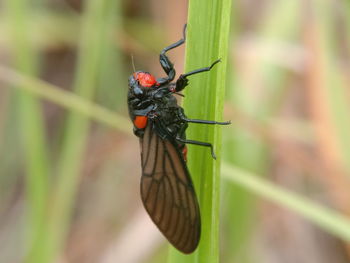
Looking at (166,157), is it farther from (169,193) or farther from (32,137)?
(32,137)

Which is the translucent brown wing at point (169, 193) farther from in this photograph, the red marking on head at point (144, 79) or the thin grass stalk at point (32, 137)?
the thin grass stalk at point (32, 137)

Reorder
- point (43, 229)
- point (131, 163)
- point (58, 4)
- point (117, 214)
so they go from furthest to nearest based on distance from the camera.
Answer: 1. point (58, 4)
2. point (131, 163)
3. point (117, 214)
4. point (43, 229)

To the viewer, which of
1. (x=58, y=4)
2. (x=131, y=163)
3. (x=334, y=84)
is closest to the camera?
(x=334, y=84)

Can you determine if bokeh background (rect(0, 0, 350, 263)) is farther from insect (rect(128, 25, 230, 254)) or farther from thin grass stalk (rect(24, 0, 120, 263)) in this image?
insect (rect(128, 25, 230, 254))

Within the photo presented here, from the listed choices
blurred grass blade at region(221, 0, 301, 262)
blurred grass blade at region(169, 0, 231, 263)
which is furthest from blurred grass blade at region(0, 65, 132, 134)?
blurred grass blade at region(169, 0, 231, 263)

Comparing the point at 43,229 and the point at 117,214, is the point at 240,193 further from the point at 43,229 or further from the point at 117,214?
the point at 117,214

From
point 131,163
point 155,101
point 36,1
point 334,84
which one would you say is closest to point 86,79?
point 155,101
